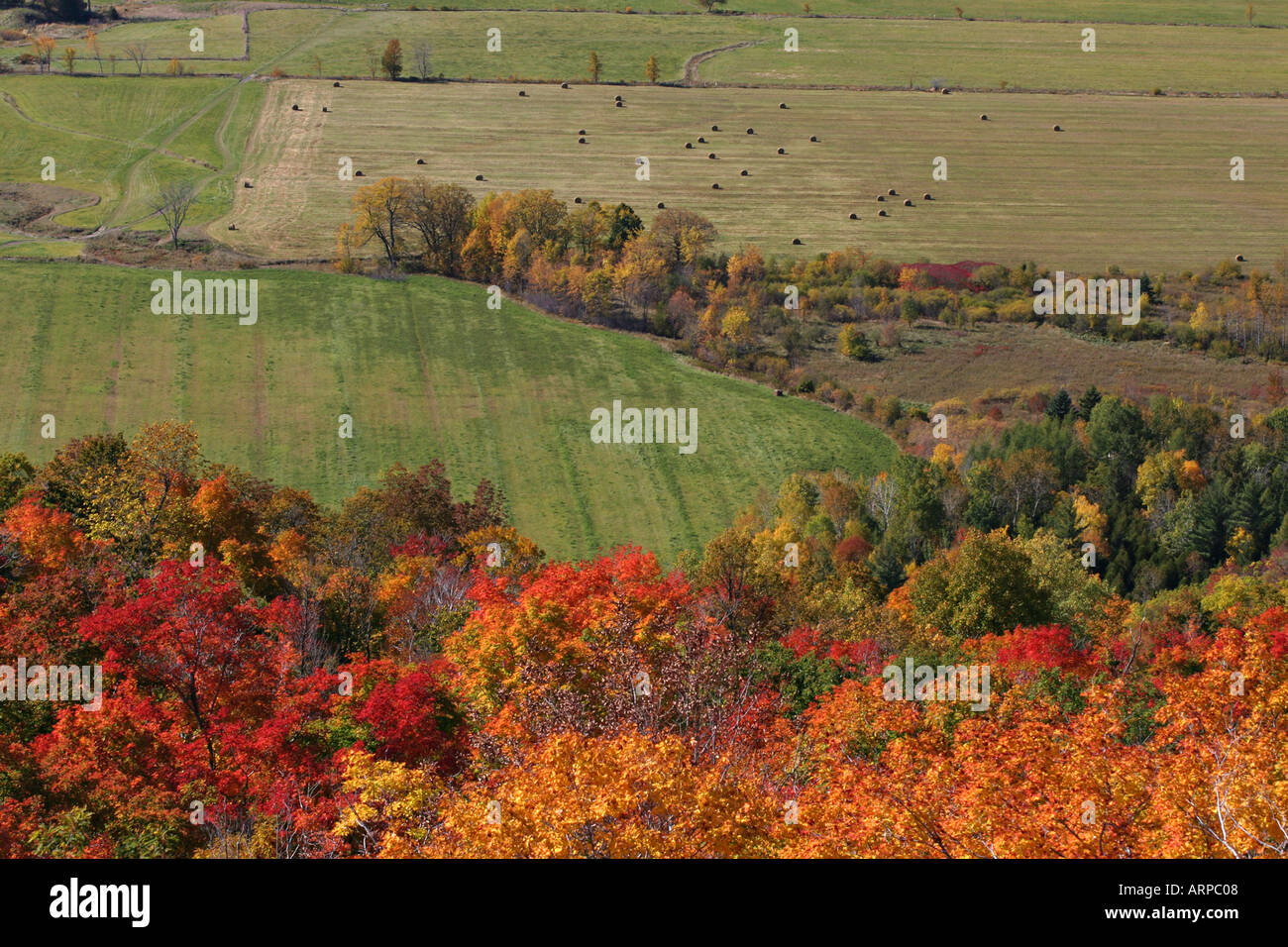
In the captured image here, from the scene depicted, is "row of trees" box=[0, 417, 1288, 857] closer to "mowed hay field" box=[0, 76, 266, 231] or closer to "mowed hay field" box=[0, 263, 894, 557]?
"mowed hay field" box=[0, 263, 894, 557]

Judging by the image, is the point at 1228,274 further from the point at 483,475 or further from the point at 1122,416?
the point at 483,475

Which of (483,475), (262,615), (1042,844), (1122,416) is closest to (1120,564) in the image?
(1122,416)

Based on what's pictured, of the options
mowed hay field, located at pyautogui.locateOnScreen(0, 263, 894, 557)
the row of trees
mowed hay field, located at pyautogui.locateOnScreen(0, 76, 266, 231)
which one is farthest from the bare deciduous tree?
the row of trees

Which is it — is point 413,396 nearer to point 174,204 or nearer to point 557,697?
point 174,204

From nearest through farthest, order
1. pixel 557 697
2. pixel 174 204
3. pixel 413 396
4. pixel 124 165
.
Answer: pixel 557 697, pixel 413 396, pixel 174 204, pixel 124 165

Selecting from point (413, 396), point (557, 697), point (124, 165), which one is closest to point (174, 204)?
point (124, 165)

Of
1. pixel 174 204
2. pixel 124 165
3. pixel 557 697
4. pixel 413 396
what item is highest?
pixel 124 165

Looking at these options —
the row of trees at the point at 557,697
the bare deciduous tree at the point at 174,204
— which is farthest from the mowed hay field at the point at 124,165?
the row of trees at the point at 557,697

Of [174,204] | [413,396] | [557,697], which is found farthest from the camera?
[174,204]

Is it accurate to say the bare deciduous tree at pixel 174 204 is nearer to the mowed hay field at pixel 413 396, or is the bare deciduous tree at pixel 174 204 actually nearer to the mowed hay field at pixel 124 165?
the mowed hay field at pixel 124 165
